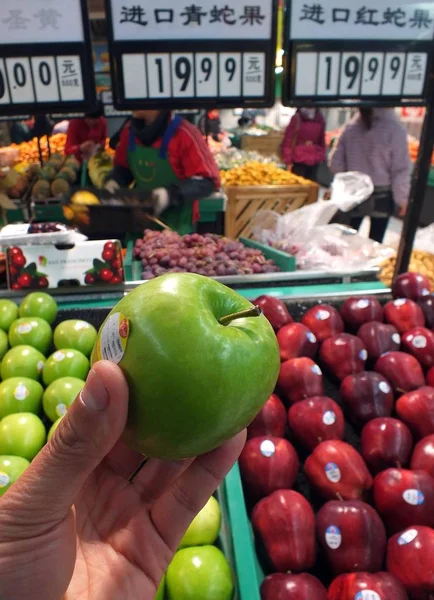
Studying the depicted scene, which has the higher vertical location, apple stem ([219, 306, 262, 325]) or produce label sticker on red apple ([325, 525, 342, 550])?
apple stem ([219, 306, 262, 325])

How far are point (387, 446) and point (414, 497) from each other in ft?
0.59

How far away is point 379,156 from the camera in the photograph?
4.34 m

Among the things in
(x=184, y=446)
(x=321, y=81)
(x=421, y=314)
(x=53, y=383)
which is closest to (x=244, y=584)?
(x=184, y=446)

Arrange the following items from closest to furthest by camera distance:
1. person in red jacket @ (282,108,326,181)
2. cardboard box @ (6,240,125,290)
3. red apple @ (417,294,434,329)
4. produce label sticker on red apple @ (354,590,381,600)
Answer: produce label sticker on red apple @ (354,590,381,600) → red apple @ (417,294,434,329) → cardboard box @ (6,240,125,290) → person in red jacket @ (282,108,326,181)

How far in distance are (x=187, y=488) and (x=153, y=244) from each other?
183 cm

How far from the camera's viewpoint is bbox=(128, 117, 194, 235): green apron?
3.39m

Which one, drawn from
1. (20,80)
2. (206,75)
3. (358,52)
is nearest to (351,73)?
(358,52)

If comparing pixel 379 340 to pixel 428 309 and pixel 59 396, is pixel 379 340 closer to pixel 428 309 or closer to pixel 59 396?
pixel 428 309

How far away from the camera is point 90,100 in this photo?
1.73 metres

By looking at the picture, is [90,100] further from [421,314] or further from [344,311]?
[421,314]

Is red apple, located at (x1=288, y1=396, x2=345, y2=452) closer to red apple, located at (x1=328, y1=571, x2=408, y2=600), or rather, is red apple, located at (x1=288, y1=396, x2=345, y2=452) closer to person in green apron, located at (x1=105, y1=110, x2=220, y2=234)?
red apple, located at (x1=328, y1=571, x2=408, y2=600)

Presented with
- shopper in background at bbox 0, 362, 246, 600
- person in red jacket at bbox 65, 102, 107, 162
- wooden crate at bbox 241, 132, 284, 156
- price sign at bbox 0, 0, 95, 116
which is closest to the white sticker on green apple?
shopper in background at bbox 0, 362, 246, 600

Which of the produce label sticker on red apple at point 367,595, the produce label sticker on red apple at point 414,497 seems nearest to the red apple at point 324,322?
the produce label sticker on red apple at point 414,497

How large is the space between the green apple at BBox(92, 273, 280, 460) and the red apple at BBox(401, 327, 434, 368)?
3.49ft
